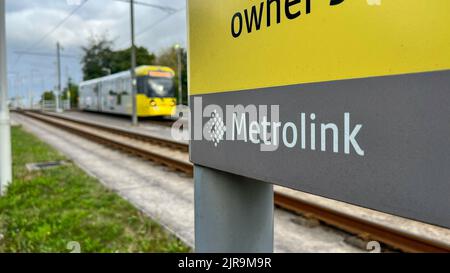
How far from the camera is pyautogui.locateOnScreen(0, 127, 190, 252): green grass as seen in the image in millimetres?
3857

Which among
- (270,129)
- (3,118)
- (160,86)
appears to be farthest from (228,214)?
(160,86)

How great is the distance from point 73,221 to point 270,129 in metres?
4.04

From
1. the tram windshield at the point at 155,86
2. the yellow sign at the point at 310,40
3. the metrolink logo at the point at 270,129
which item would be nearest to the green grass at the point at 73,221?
the metrolink logo at the point at 270,129

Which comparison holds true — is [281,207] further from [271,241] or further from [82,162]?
[82,162]

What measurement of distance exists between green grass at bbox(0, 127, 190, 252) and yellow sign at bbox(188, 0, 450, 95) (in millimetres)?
2729

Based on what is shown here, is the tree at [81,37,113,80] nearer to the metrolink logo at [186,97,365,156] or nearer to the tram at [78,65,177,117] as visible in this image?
the tram at [78,65,177,117]

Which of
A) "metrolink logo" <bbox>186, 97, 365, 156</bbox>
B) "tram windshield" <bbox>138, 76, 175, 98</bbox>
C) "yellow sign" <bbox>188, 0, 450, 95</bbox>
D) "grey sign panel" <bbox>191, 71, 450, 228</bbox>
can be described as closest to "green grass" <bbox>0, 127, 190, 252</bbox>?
"metrolink logo" <bbox>186, 97, 365, 156</bbox>

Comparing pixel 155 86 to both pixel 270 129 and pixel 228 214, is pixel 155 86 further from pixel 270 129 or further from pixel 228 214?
pixel 270 129

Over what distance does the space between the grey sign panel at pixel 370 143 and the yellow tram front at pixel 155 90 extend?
857 inches

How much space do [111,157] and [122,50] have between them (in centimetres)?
5750

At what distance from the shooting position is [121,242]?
13.1 feet

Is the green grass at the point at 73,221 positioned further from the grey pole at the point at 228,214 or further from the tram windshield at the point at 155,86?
the tram windshield at the point at 155,86

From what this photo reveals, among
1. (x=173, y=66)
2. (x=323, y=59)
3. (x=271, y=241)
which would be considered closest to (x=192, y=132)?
(x=271, y=241)

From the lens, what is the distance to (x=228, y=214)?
1659 mm
